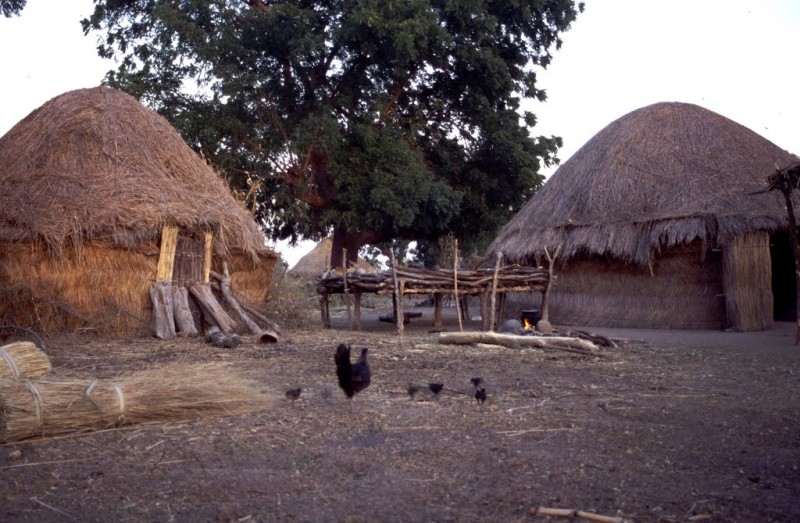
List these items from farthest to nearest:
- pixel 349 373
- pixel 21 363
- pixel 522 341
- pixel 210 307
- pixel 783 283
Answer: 1. pixel 783 283
2. pixel 210 307
3. pixel 522 341
4. pixel 349 373
5. pixel 21 363

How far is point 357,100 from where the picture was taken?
19938 mm

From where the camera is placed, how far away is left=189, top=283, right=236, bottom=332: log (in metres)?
11.2

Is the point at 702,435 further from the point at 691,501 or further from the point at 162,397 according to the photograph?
the point at 162,397

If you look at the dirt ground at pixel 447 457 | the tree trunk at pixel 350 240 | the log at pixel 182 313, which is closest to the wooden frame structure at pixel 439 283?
the log at pixel 182 313

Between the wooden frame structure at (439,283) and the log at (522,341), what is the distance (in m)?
1.80

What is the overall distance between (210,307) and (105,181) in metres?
2.34

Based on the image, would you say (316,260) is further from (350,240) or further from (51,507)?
(51,507)

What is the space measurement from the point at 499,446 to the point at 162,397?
223 centimetres

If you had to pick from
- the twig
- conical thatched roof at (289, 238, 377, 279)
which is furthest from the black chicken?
conical thatched roof at (289, 238, 377, 279)

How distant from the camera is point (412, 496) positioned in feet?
12.0

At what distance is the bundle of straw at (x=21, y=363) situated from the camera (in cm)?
521

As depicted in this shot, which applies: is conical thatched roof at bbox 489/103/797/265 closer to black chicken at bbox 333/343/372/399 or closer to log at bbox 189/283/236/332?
log at bbox 189/283/236/332

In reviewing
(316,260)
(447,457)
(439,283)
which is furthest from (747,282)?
(316,260)

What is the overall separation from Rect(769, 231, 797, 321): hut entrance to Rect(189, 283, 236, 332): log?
37.8 feet
